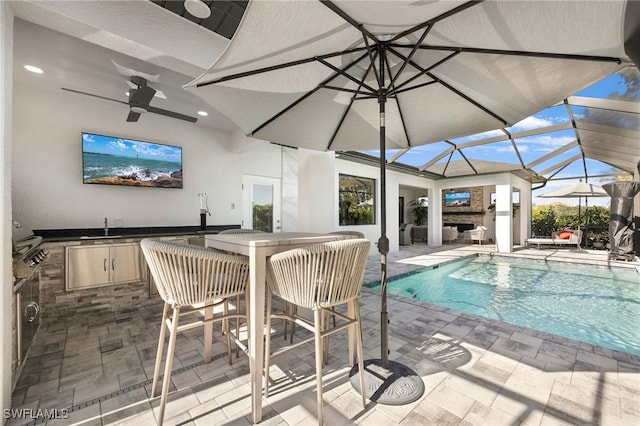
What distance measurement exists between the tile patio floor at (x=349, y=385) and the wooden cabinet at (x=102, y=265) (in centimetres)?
69

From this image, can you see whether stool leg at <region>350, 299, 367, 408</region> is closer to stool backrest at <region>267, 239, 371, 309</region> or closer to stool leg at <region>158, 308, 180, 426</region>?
stool backrest at <region>267, 239, 371, 309</region>

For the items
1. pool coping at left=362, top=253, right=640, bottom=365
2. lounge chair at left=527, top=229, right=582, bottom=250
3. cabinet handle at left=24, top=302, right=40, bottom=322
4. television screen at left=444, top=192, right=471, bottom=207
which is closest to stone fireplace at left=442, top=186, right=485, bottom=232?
television screen at left=444, top=192, right=471, bottom=207

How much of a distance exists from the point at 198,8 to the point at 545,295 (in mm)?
6073

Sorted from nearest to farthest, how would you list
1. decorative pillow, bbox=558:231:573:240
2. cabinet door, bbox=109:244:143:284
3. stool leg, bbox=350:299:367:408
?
stool leg, bbox=350:299:367:408 → cabinet door, bbox=109:244:143:284 → decorative pillow, bbox=558:231:573:240

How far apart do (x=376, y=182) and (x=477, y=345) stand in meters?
6.32

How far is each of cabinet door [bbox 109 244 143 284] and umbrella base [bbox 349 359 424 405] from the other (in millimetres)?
3286

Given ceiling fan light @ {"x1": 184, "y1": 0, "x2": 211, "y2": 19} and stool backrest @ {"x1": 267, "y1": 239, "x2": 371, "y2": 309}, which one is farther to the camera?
ceiling fan light @ {"x1": 184, "y1": 0, "x2": 211, "y2": 19}

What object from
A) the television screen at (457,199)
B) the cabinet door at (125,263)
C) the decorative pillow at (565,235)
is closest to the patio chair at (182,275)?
the cabinet door at (125,263)

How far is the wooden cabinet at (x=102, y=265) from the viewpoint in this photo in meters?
3.21

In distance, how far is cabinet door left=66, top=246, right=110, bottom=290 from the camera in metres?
3.20

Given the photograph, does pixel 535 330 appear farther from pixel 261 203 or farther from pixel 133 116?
pixel 133 116

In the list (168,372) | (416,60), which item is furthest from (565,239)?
(168,372)

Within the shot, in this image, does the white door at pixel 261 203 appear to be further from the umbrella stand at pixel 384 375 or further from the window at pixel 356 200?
the umbrella stand at pixel 384 375

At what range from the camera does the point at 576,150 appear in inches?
277
